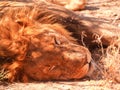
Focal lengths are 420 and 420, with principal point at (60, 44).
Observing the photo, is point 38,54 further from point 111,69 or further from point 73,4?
point 73,4

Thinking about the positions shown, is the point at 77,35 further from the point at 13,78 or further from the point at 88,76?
the point at 13,78

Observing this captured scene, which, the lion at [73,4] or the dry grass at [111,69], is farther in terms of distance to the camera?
the lion at [73,4]

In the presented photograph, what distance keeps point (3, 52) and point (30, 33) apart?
33 cm

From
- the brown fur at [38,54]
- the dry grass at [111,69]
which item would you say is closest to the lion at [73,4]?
the dry grass at [111,69]

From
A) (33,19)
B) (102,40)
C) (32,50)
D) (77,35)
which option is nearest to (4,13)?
(33,19)

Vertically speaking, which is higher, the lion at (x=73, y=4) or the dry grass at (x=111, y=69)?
the lion at (x=73, y=4)

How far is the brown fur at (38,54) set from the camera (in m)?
3.86

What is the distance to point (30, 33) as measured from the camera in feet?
13.2

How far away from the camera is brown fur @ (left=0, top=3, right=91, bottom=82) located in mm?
3855

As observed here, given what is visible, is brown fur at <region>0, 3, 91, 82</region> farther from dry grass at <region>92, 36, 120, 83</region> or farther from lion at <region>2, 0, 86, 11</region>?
lion at <region>2, 0, 86, 11</region>

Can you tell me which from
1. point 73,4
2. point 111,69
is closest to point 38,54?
point 111,69

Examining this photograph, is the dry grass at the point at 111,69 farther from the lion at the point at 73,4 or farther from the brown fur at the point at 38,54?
the lion at the point at 73,4

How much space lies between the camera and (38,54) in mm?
3881

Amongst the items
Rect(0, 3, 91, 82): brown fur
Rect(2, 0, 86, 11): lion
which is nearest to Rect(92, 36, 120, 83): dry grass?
Rect(0, 3, 91, 82): brown fur
